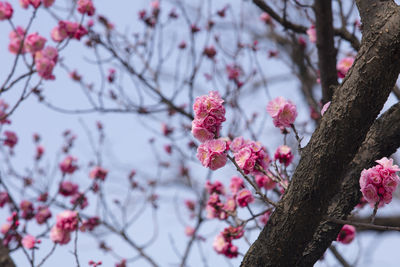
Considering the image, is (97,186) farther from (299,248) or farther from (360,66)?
(360,66)

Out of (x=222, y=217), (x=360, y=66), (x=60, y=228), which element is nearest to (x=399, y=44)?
(x=360, y=66)

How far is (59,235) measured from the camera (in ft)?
10.1

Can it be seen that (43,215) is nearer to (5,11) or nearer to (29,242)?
(29,242)

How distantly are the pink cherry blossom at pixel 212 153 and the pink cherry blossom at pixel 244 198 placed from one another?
0.84 metres

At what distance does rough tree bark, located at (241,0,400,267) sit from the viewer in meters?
1.58

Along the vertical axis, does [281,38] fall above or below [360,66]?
above

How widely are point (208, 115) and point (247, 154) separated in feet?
0.97

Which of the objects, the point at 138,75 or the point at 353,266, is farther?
the point at 138,75

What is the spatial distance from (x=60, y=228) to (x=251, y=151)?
172 centimetres

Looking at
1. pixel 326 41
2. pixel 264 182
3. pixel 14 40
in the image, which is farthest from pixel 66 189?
pixel 326 41

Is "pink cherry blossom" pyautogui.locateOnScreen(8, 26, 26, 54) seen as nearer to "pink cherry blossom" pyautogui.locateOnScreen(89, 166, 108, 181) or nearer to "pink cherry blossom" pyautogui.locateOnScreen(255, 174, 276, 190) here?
"pink cherry blossom" pyautogui.locateOnScreen(89, 166, 108, 181)

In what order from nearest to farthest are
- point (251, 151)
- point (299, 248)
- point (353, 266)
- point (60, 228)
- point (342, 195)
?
1. point (299, 248)
2. point (251, 151)
3. point (342, 195)
4. point (60, 228)
5. point (353, 266)

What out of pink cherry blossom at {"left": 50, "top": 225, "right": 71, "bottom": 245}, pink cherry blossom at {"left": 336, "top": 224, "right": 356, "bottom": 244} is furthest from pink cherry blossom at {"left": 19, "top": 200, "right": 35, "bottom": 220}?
pink cherry blossom at {"left": 336, "top": 224, "right": 356, "bottom": 244}

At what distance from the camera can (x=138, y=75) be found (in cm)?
439
